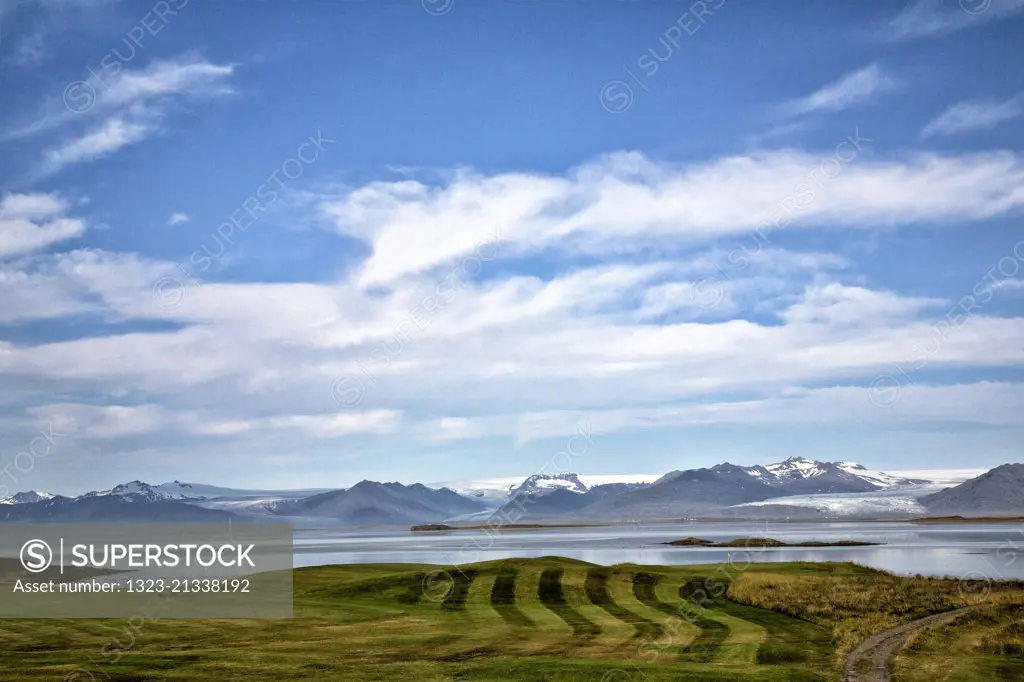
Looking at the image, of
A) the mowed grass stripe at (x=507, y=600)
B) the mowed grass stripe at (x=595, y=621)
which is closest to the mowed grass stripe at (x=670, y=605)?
the mowed grass stripe at (x=595, y=621)

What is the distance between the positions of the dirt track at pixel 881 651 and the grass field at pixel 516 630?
3.68ft

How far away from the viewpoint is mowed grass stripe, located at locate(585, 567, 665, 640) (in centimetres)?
5378

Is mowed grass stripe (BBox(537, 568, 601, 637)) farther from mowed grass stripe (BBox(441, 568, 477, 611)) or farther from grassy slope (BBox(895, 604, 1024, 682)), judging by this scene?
grassy slope (BBox(895, 604, 1024, 682))

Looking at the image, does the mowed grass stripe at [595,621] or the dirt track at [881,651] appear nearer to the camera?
the dirt track at [881,651]

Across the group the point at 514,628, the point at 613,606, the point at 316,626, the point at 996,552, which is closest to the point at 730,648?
the point at 514,628

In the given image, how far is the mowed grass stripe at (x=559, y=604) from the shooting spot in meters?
55.0

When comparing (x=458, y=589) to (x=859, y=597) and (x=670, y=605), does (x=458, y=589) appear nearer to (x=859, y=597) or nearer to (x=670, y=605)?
(x=670, y=605)

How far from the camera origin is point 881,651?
46.5 meters

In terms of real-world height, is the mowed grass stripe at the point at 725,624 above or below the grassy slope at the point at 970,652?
above

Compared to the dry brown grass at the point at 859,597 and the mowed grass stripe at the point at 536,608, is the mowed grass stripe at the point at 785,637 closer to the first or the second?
the dry brown grass at the point at 859,597

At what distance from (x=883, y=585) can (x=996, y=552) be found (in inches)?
3092

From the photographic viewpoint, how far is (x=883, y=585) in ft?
245

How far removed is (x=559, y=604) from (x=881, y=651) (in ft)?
85.5

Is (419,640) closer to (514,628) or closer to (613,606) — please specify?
(514,628)
